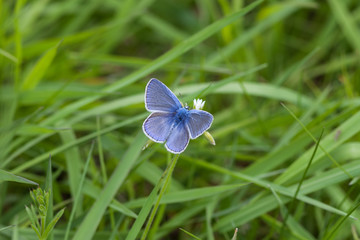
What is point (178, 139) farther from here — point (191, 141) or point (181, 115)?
point (191, 141)

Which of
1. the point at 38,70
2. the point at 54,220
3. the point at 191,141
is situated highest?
the point at 38,70

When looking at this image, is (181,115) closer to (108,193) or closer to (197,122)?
(197,122)

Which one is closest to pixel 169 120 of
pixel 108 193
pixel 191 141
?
pixel 108 193

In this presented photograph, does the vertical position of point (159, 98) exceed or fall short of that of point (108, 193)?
it exceeds it

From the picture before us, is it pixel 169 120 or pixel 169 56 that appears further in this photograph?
pixel 169 56

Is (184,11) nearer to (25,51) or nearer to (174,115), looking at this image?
(25,51)

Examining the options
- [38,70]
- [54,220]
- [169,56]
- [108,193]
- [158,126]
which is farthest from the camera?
[38,70]

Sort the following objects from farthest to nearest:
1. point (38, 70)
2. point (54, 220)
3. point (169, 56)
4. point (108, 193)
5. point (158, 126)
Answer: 1. point (38, 70)
2. point (169, 56)
3. point (108, 193)
4. point (158, 126)
5. point (54, 220)
